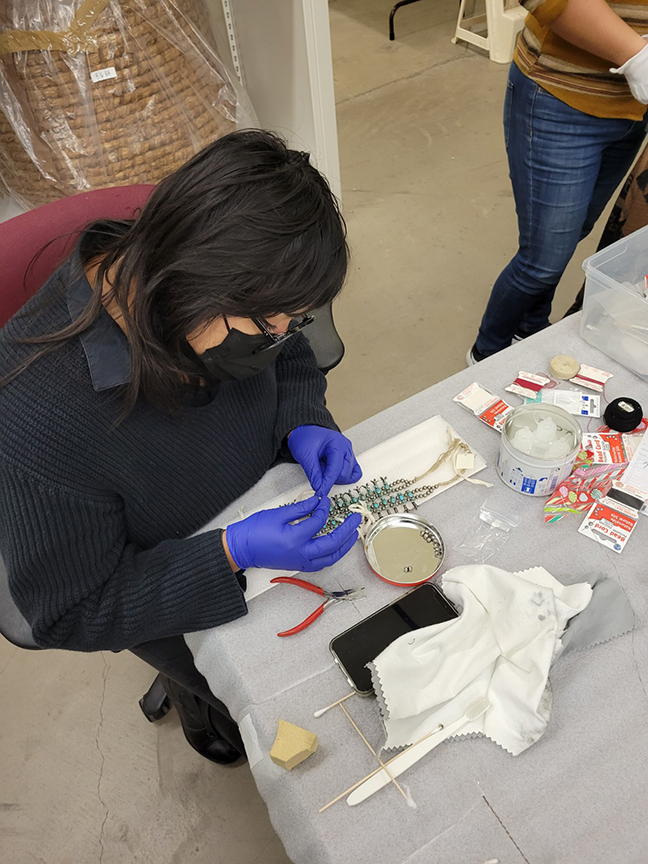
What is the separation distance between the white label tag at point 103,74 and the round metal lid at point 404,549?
4.05 ft

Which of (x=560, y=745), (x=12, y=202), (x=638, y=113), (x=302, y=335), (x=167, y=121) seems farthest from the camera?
(x=12, y=202)

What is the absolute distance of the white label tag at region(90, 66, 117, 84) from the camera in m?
1.42

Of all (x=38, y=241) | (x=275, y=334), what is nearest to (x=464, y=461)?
(x=275, y=334)

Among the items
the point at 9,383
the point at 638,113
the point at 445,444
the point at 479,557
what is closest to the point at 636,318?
the point at 445,444

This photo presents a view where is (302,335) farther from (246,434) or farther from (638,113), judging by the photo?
(638,113)

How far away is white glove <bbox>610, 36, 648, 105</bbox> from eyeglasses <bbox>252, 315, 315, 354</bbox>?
2.92 ft

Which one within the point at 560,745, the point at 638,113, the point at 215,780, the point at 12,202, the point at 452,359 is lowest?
the point at 215,780

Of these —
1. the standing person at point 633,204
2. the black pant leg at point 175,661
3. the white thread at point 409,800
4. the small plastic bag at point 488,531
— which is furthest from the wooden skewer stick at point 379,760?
the standing person at point 633,204

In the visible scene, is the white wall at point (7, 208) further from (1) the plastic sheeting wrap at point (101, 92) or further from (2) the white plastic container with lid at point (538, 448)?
(2) the white plastic container with lid at point (538, 448)

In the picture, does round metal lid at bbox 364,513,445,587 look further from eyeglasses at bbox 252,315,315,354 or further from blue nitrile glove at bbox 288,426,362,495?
eyeglasses at bbox 252,315,315,354

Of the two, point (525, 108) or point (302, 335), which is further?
point (525, 108)

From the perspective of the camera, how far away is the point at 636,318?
105 centimetres

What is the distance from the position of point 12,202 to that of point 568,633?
1744mm

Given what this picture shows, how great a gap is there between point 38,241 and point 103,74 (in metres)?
0.63
